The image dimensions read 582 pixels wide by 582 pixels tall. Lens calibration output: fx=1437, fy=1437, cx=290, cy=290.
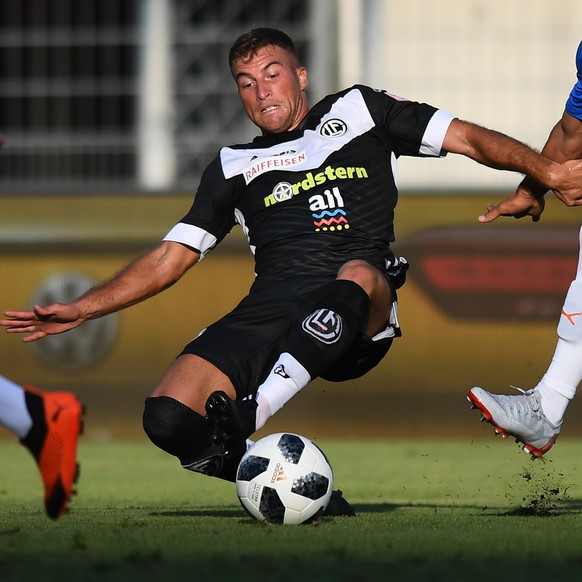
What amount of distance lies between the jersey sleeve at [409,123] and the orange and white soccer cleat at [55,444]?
2.28 m

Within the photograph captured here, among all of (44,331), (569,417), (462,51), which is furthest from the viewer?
(462,51)

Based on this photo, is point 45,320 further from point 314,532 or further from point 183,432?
point 314,532

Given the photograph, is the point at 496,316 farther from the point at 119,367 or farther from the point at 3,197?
the point at 3,197

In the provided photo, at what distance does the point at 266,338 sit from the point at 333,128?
3.41 feet

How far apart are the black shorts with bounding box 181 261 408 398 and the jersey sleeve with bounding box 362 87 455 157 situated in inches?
22.2

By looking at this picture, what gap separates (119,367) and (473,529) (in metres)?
6.23

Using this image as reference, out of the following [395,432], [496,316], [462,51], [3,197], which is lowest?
[395,432]

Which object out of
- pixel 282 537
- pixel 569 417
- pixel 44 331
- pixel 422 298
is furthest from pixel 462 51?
pixel 282 537

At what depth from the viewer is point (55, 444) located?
4441 mm

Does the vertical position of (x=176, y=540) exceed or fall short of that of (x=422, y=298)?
it exceeds it

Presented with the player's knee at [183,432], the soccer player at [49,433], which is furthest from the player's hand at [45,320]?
the soccer player at [49,433]

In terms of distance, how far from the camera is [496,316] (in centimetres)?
1070

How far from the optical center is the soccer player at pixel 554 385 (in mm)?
5559

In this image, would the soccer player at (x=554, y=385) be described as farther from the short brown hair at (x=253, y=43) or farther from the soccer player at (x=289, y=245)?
the short brown hair at (x=253, y=43)
